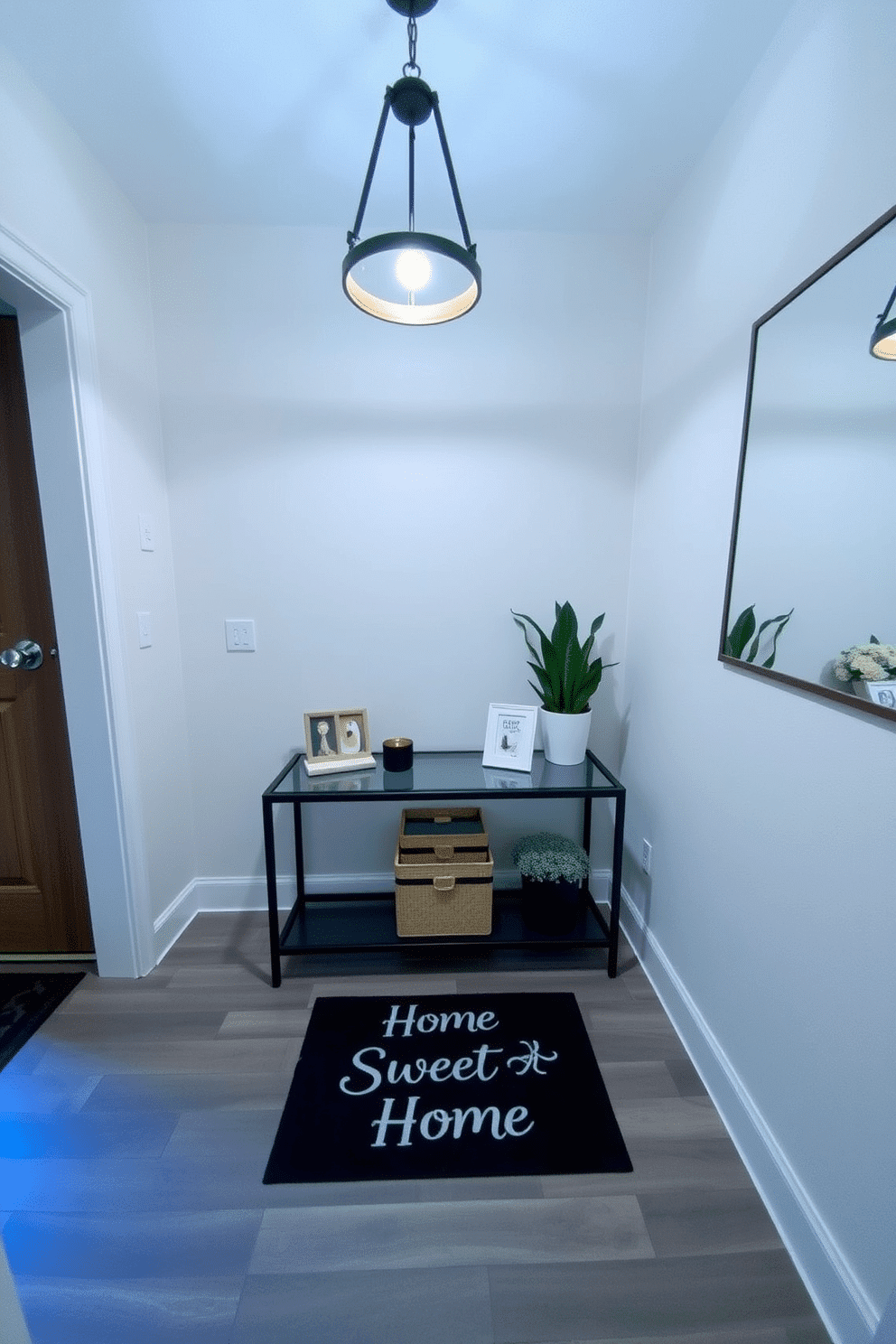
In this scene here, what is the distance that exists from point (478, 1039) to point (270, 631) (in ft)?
4.74

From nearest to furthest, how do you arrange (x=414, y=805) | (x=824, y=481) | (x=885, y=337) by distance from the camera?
(x=885, y=337) → (x=824, y=481) → (x=414, y=805)

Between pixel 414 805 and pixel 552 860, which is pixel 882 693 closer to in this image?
pixel 552 860

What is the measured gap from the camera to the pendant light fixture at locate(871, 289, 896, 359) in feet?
2.61

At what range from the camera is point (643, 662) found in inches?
70.3

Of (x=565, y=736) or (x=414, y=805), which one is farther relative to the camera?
(x=414, y=805)

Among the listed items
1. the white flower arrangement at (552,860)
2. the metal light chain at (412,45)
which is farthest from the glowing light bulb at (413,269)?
the white flower arrangement at (552,860)

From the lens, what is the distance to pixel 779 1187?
1034 millimetres

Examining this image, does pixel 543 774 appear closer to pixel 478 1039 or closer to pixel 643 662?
pixel 643 662

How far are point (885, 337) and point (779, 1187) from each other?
1.57m

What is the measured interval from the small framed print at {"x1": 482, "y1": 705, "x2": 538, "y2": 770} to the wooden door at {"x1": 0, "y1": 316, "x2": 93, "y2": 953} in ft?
4.50

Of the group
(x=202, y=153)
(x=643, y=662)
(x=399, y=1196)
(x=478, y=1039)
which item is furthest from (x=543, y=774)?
(x=202, y=153)

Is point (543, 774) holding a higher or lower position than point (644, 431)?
lower

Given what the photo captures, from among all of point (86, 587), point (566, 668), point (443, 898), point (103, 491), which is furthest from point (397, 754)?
point (103, 491)

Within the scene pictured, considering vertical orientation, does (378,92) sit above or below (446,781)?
above
